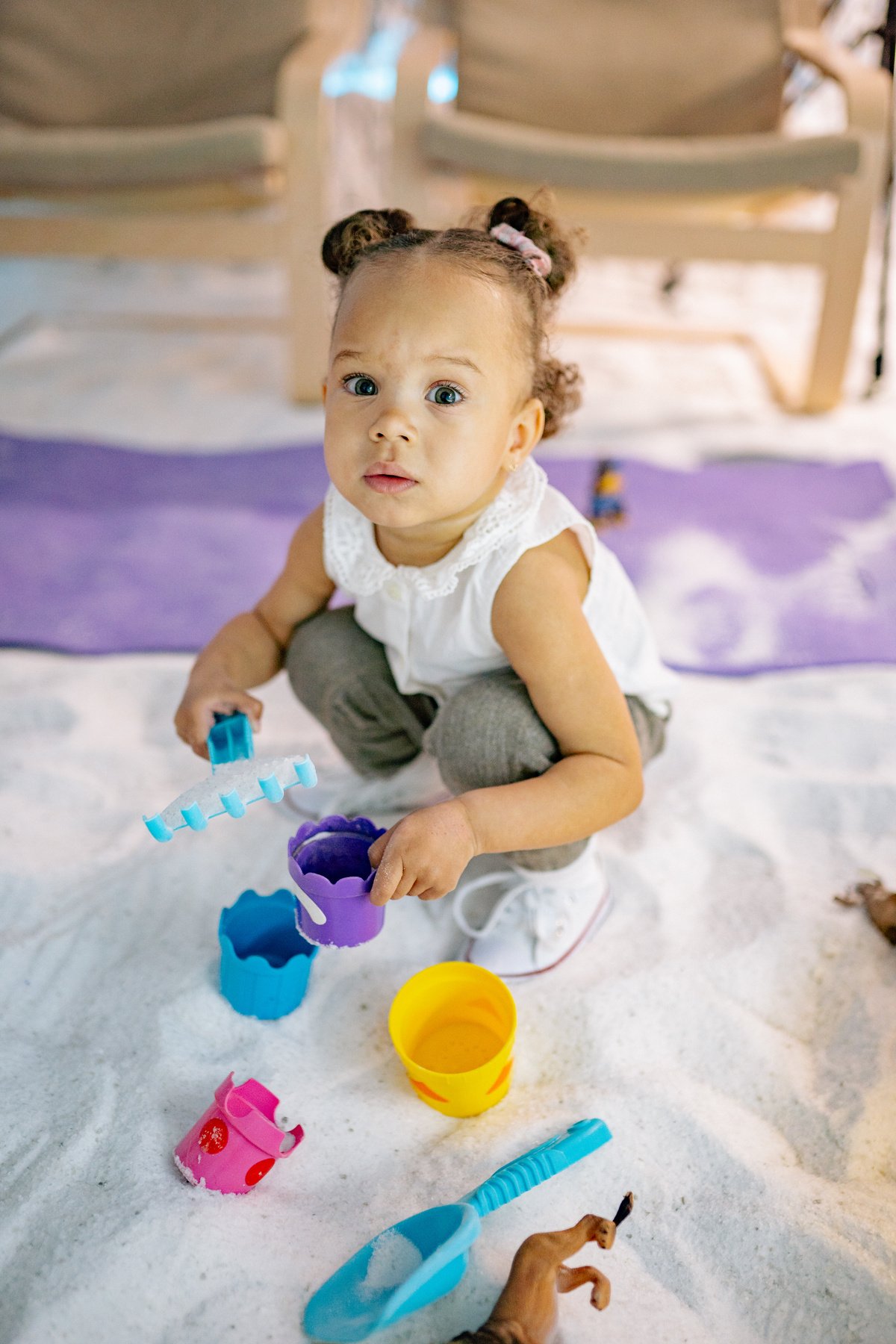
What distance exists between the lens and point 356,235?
101 cm

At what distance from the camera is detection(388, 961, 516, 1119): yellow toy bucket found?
→ 0.91 m

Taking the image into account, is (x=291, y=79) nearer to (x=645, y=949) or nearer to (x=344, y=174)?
(x=344, y=174)

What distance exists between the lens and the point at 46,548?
1822 millimetres

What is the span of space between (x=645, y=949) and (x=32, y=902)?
2.02ft

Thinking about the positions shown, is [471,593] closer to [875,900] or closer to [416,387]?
[416,387]

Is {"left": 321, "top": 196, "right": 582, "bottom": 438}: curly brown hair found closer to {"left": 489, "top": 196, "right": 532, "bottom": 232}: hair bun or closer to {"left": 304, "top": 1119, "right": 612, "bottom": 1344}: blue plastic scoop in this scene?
{"left": 489, "top": 196, "right": 532, "bottom": 232}: hair bun

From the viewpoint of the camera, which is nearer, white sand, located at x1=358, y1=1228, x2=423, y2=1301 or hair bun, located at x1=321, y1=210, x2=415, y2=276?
white sand, located at x1=358, y1=1228, x2=423, y2=1301

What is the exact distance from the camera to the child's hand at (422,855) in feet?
2.79

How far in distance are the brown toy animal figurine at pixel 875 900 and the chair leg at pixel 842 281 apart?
1.55 m

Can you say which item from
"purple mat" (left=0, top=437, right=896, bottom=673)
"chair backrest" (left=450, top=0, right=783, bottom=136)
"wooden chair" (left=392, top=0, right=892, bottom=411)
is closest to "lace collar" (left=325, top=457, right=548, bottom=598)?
"purple mat" (left=0, top=437, right=896, bottom=673)

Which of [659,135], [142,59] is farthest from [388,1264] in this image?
[142,59]

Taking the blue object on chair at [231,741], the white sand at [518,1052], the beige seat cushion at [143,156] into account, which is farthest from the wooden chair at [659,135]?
the blue object on chair at [231,741]

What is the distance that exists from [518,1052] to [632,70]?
2368 millimetres

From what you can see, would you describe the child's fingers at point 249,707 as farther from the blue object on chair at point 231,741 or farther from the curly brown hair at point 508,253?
the curly brown hair at point 508,253
